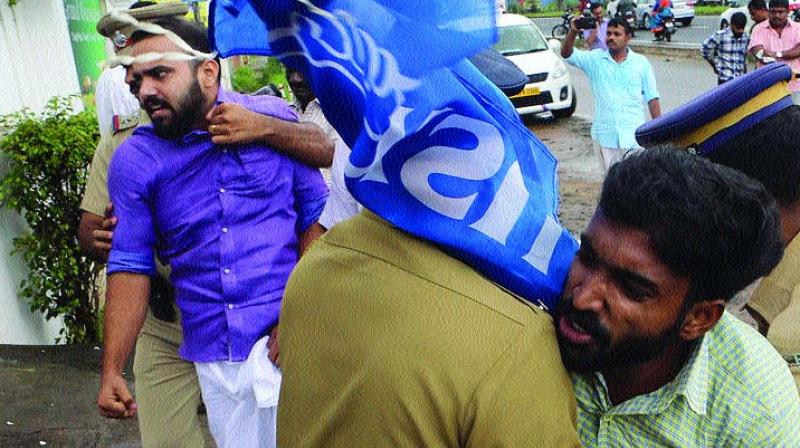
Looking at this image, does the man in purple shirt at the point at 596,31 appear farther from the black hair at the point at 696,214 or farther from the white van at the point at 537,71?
the black hair at the point at 696,214

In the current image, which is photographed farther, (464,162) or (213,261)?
(213,261)

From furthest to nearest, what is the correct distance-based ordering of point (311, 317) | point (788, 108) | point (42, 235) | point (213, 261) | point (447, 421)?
point (42, 235) < point (213, 261) < point (788, 108) < point (311, 317) < point (447, 421)

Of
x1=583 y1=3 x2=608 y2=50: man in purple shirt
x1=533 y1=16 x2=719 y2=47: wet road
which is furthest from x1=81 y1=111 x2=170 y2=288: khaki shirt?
x1=533 y1=16 x2=719 y2=47: wet road

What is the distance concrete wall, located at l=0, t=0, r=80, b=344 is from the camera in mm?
4602

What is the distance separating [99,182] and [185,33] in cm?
67

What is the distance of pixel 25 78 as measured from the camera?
5.20 m

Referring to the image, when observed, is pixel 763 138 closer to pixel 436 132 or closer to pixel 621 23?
pixel 436 132

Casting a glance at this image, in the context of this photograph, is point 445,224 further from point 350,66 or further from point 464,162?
point 350,66

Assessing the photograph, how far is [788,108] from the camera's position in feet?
6.15

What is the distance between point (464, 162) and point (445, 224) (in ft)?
0.29

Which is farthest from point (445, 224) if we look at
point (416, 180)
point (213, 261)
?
point (213, 261)

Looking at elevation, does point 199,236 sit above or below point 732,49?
above

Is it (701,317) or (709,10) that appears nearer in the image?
(701,317)

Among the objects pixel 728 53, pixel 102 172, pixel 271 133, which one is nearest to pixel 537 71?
pixel 728 53
